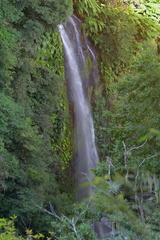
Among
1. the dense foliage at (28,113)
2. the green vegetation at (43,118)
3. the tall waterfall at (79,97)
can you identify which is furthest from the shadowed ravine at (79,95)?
the dense foliage at (28,113)

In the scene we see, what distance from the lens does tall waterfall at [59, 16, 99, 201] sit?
651 inches

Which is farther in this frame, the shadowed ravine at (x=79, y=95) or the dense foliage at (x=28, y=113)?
the shadowed ravine at (x=79, y=95)

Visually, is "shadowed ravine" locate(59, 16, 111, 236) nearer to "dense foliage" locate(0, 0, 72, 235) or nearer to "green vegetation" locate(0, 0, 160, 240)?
"green vegetation" locate(0, 0, 160, 240)

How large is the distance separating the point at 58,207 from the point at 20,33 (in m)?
5.58

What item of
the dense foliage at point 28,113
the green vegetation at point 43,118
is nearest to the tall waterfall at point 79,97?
the green vegetation at point 43,118

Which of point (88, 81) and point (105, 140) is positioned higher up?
point (88, 81)

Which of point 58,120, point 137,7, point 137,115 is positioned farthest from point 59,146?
point 137,7

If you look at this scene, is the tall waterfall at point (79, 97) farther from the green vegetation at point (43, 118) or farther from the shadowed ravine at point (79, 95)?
the green vegetation at point (43, 118)

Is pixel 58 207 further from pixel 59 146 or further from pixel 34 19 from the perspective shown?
pixel 34 19

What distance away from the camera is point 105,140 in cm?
1916

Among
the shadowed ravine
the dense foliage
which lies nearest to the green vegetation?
the dense foliage

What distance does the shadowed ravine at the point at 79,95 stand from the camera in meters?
16.5

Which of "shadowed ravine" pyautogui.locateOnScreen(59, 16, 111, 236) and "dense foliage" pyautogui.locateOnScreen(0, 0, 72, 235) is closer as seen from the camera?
"dense foliage" pyautogui.locateOnScreen(0, 0, 72, 235)

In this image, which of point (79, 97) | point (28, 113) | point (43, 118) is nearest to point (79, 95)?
point (79, 97)
